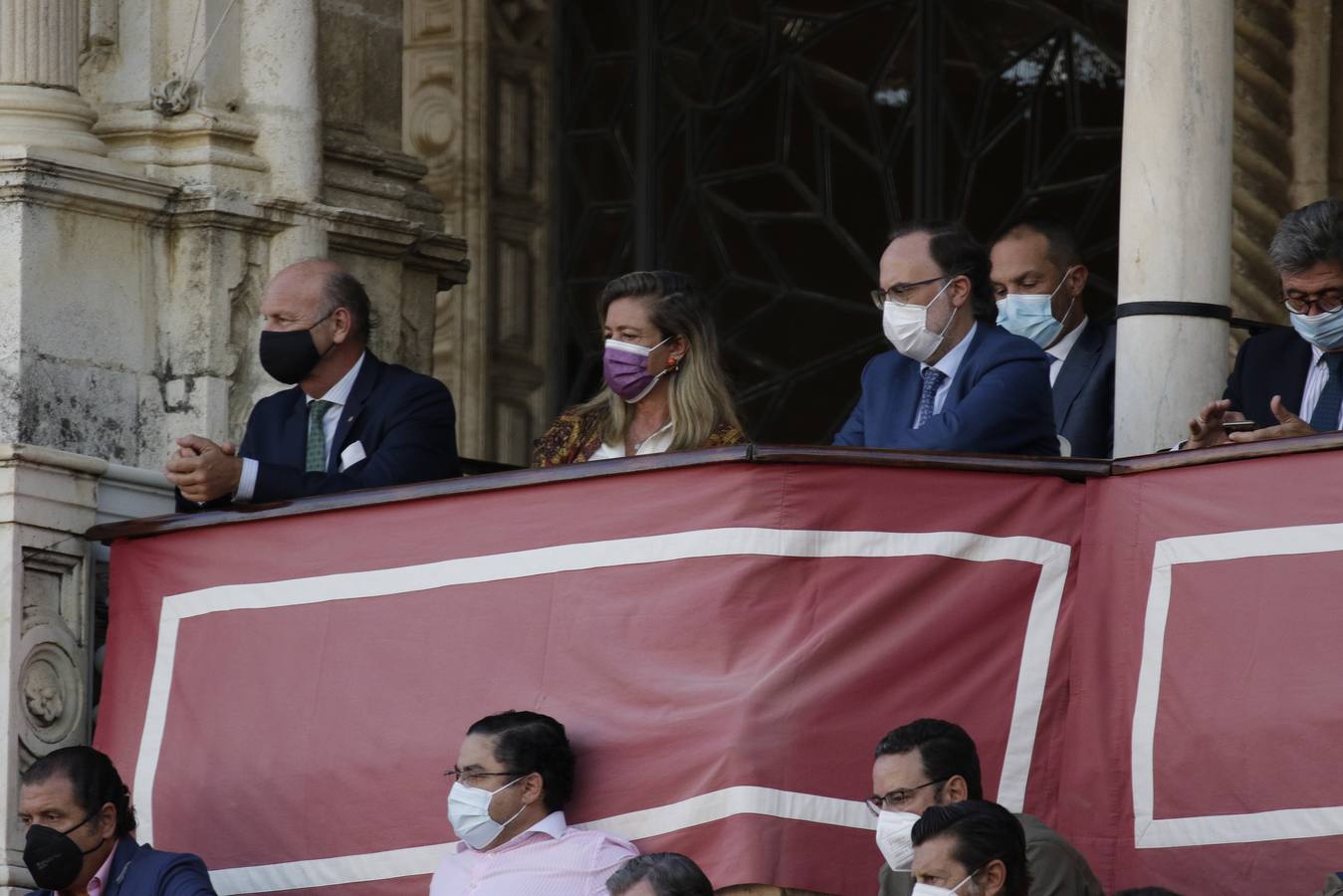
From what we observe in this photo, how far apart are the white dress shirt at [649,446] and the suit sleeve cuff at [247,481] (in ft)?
3.23

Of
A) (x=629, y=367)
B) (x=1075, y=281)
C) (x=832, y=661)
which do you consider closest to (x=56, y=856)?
(x=629, y=367)

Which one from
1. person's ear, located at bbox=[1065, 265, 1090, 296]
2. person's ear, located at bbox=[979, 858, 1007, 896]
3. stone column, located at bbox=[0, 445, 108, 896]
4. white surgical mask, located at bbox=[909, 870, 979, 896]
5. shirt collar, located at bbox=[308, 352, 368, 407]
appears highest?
person's ear, located at bbox=[1065, 265, 1090, 296]

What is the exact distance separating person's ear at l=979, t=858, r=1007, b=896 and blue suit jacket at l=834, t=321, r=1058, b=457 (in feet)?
5.67

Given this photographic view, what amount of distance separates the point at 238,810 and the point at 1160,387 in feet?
9.56

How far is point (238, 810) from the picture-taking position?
926 centimetres

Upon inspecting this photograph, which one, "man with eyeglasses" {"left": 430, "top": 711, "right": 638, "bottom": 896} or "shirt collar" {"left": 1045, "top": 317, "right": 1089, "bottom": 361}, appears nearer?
"man with eyeglasses" {"left": 430, "top": 711, "right": 638, "bottom": 896}

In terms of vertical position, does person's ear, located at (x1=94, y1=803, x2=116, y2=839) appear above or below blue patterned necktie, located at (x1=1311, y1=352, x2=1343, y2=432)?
below

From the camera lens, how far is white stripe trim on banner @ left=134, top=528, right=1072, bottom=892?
8438mm

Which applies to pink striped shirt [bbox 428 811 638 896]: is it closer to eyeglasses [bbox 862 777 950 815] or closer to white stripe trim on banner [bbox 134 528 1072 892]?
white stripe trim on banner [bbox 134 528 1072 892]

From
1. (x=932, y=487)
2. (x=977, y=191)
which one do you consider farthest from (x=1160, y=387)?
(x=977, y=191)

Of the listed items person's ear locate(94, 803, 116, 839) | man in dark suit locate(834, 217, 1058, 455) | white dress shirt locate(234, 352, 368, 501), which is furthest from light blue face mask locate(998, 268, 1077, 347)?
person's ear locate(94, 803, 116, 839)

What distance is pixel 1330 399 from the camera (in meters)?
8.93

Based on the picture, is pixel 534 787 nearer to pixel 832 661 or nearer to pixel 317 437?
pixel 832 661

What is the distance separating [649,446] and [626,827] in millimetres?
1399
